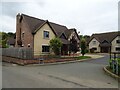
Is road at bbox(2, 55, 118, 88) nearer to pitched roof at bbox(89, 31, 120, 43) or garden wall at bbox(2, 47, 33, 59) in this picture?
garden wall at bbox(2, 47, 33, 59)

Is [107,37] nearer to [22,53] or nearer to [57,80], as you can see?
[22,53]

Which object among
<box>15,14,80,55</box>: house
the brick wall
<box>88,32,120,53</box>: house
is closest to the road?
<box>15,14,80,55</box>: house

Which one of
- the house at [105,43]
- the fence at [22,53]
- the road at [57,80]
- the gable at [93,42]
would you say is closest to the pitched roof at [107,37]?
the house at [105,43]

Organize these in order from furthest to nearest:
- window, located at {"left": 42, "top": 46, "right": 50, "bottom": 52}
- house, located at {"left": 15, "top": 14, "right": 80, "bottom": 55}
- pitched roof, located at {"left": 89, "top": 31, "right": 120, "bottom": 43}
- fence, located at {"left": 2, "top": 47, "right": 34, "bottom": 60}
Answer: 1. pitched roof, located at {"left": 89, "top": 31, "right": 120, "bottom": 43}
2. window, located at {"left": 42, "top": 46, "right": 50, "bottom": 52}
3. house, located at {"left": 15, "top": 14, "right": 80, "bottom": 55}
4. fence, located at {"left": 2, "top": 47, "right": 34, "bottom": 60}

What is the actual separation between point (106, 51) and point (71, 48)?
2942 cm

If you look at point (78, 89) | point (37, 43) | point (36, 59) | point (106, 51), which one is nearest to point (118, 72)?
point (78, 89)

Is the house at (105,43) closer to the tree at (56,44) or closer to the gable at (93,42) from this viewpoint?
the gable at (93,42)

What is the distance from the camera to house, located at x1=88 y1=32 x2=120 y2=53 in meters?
53.8

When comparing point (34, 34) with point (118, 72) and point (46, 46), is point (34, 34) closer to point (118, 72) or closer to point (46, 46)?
point (46, 46)

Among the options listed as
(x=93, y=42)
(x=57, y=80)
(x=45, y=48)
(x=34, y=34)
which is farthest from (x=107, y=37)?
(x=57, y=80)

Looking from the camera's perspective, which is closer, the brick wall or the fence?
the fence

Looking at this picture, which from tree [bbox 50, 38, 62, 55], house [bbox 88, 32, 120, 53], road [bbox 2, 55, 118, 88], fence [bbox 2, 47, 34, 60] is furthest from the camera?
house [bbox 88, 32, 120, 53]

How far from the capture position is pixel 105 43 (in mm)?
56312

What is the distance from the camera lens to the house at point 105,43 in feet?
177
